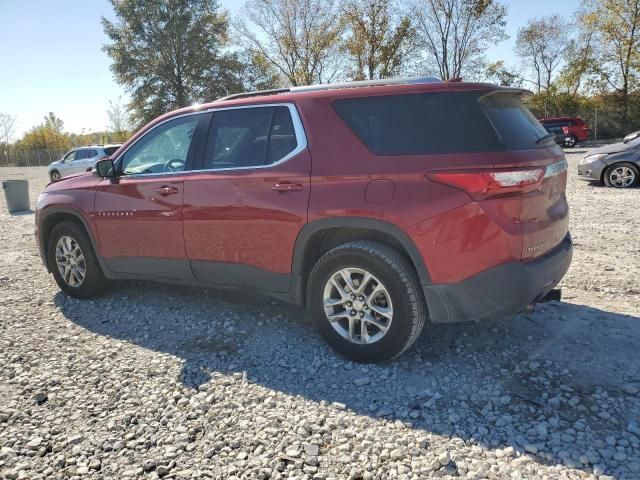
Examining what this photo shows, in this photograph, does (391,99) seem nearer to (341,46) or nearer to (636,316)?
(636,316)

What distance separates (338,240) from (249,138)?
1.08m

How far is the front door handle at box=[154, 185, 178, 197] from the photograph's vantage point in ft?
13.5

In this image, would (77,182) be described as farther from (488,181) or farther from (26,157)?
(26,157)

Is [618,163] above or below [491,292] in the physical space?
above

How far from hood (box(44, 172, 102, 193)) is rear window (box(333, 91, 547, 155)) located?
2.70 metres

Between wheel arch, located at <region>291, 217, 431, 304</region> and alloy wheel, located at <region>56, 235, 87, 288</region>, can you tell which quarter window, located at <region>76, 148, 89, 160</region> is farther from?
wheel arch, located at <region>291, 217, 431, 304</region>

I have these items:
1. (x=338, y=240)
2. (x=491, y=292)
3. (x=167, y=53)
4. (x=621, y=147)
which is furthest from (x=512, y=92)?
(x=167, y=53)

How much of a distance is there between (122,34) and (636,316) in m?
39.9

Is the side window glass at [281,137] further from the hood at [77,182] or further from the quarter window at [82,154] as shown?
the quarter window at [82,154]

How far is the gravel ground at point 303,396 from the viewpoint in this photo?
97.9 inches

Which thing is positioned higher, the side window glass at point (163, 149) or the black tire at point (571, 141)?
the black tire at point (571, 141)

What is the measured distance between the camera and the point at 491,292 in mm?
2984

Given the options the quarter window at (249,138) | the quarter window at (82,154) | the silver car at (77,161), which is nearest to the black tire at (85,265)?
the quarter window at (249,138)

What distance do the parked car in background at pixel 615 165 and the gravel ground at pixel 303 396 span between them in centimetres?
708
